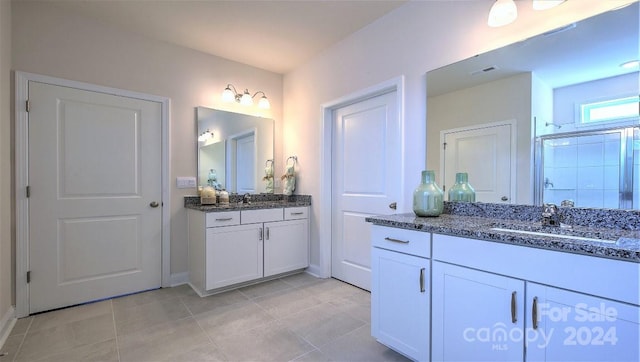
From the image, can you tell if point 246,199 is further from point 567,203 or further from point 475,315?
point 567,203

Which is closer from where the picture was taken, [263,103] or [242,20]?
[242,20]

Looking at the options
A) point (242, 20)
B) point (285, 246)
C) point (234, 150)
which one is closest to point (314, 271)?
point (285, 246)

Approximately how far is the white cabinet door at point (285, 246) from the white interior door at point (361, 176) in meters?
0.36

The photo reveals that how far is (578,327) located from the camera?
3.38 feet

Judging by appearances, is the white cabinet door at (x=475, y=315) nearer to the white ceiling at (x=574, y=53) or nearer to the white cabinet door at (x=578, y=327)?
the white cabinet door at (x=578, y=327)

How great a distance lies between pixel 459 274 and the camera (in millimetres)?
1367

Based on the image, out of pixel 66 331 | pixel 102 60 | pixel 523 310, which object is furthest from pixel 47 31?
pixel 523 310

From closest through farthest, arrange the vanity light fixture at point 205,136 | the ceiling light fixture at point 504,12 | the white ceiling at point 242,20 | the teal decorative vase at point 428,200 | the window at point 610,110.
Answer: the window at point 610,110, the ceiling light fixture at point 504,12, the teal decorative vase at point 428,200, the white ceiling at point 242,20, the vanity light fixture at point 205,136

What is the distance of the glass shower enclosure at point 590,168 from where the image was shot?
Answer: 1.36 meters

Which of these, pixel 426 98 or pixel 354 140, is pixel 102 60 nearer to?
pixel 354 140

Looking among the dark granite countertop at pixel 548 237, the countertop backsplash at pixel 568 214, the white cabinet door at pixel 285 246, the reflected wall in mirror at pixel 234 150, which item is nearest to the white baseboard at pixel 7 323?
the reflected wall in mirror at pixel 234 150

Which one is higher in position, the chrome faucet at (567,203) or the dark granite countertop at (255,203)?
the chrome faucet at (567,203)

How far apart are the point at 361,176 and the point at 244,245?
1.37 m

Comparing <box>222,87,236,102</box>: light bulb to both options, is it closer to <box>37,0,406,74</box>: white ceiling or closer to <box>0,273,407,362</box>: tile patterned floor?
<box>37,0,406,74</box>: white ceiling
